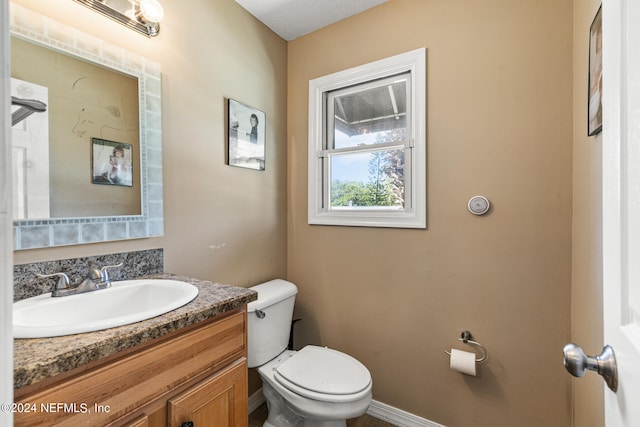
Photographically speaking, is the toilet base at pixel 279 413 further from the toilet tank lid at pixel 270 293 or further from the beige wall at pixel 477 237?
the beige wall at pixel 477 237

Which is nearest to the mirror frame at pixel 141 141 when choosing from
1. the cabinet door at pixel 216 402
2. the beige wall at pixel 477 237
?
the cabinet door at pixel 216 402

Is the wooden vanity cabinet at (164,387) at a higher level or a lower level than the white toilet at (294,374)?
higher

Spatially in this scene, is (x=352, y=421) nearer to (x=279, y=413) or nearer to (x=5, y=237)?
(x=279, y=413)

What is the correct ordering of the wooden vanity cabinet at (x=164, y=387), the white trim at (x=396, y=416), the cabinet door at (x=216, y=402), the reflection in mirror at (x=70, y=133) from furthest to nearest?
1. the white trim at (x=396, y=416)
2. the reflection in mirror at (x=70, y=133)
3. the cabinet door at (x=216, y=402)
4. the wooden vanity cabinet at (x=164, y=387)

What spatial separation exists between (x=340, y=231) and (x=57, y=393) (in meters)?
1.46

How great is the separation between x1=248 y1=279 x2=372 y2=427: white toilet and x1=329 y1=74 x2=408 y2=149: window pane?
1062 millimetres

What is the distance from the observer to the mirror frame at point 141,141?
0.96 metres

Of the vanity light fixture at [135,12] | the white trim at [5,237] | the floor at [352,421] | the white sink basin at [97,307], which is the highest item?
the vanity light fixture at [135,12]

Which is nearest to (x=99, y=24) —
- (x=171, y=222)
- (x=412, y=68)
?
(x=171, y=222)

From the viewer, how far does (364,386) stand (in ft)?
4.28

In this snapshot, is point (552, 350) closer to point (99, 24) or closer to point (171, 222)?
point (171, 222)

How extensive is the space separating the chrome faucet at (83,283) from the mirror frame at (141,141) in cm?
12

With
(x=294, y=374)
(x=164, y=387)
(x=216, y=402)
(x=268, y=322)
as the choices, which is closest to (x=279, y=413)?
(x=294, y=374)

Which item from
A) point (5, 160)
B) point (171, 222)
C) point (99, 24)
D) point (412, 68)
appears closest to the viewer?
point (5, 160)
